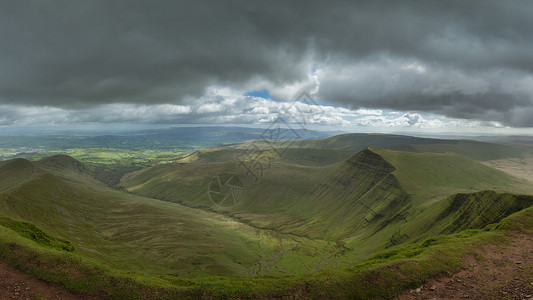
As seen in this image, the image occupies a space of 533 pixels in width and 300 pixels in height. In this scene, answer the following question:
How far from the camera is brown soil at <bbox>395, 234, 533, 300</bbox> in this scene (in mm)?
28516

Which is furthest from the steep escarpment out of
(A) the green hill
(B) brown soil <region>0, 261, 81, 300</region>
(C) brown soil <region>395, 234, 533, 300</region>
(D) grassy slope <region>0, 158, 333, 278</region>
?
(B) brown soil <region>0, 261, 81, 300</region>

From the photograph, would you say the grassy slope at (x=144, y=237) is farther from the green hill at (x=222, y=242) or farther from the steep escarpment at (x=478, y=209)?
the steep escarpment at (x=478, y=209)

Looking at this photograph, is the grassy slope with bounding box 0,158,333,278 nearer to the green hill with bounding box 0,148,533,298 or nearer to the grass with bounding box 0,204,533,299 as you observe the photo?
the green hill with bounding box 0,148,533,298

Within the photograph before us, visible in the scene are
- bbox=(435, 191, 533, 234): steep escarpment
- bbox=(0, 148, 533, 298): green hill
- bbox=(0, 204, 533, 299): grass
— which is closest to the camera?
bbox=(0, 204, 533, 299): grass

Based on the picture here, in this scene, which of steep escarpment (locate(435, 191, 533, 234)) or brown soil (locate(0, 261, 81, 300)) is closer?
brown soil (locate(0, 261, 81, 300))

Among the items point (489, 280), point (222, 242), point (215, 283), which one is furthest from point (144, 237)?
point (489, 280)

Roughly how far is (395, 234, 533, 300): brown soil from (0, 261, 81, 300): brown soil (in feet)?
144

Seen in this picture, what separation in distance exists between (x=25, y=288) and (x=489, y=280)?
202 feet

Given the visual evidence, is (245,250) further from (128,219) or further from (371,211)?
(371,211)

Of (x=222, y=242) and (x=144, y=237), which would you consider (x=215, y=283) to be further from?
(x=144, y=237)

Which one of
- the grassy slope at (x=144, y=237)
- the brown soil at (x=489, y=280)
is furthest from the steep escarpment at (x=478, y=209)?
the grassy slope at (x=144, y=237)

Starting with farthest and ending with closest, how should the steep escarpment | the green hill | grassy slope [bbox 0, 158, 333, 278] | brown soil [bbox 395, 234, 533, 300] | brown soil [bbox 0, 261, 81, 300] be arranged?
grassy slope [bbox 0, 158, 333, 278] < the steep escarpment < the green hill < brown soil [bbox 395, 234, 533, 300] < brown soil [bbox 0, 261, 81, 300]

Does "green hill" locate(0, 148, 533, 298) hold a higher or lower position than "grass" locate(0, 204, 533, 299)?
lower

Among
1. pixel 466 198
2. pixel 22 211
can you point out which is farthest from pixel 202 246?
pixel 466 198
